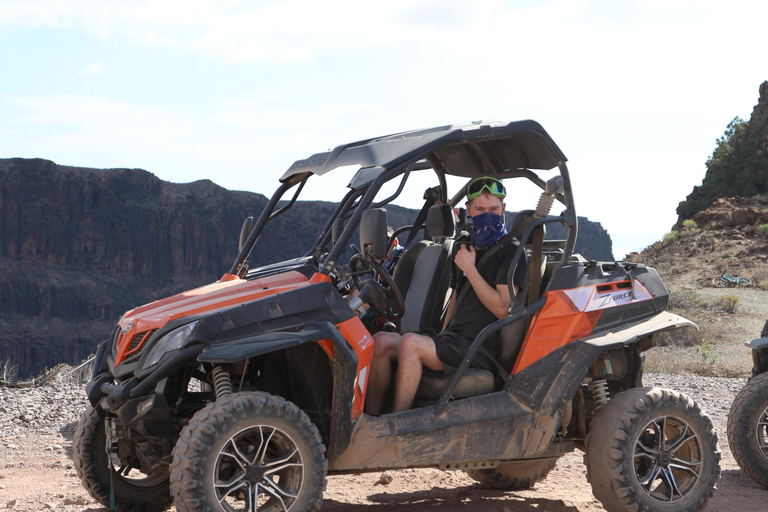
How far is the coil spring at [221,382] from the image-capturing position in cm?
446

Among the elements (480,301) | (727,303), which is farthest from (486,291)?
(727,303)

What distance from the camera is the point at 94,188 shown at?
88.9 metres

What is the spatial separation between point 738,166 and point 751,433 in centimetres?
4680

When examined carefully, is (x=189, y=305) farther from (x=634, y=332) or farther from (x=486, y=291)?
(x=634, y=332)

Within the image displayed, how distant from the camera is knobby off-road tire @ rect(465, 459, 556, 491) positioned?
261 inches

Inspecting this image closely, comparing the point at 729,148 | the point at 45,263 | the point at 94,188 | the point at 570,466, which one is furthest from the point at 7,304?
the point at 570,466

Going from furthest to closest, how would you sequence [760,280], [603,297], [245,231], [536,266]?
[760,280]
[245,231]
[603,297]
[536,266]

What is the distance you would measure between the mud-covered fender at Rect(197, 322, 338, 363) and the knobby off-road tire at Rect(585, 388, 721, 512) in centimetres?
215

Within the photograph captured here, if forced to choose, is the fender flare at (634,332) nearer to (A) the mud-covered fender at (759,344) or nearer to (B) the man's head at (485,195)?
(B) the man's head at (485,195)

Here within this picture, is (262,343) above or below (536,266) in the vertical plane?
below

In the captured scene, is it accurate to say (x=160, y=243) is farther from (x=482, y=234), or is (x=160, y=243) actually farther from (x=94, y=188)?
(x=482, y=234)

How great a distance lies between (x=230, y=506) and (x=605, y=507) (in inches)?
103

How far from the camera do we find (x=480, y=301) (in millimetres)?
5391

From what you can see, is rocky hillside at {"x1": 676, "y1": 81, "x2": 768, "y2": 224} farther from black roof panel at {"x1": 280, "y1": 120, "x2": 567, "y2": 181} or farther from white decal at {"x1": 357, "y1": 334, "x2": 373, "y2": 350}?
white decal at {"x1": 357, "y1": 334, "x2": 373, "y2": 350}
